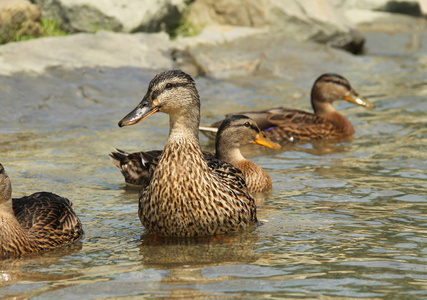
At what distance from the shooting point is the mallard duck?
11766 millimetres

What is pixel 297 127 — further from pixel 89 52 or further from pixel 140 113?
pixel 140 113

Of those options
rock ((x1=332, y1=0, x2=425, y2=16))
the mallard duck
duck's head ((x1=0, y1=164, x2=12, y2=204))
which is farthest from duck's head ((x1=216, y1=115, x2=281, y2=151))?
Answer: rock ((x1=332, y1=0, x2=425, y2=16))

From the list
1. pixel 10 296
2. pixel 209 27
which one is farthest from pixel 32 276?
pixel 209 27

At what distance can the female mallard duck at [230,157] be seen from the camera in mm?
8734

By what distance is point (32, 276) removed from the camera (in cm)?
582

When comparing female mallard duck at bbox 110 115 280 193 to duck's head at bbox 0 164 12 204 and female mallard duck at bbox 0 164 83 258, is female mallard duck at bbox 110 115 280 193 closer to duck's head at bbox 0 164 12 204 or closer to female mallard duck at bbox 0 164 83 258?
female mallard duck at bbox 0 164 83 258

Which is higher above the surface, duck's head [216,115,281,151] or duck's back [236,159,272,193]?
duck's head [216,115,281,151]

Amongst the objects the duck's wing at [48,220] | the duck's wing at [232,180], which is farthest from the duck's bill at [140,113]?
the duck's wing at [48,220]

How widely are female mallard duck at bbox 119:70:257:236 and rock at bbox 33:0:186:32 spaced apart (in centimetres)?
837

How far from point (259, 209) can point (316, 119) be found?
15.3 feet

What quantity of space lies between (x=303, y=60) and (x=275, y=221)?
1034 centimetres

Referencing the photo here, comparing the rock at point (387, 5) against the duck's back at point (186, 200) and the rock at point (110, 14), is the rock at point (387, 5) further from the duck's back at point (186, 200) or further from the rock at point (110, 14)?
the duck's back at point (186, 200)

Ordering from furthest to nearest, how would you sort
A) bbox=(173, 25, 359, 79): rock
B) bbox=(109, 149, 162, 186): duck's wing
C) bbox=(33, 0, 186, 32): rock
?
bbox=(173, 25, 359, 79): rock, bbox=(33, 0, 186, 32): rock, bbox=(109, 149, 162, 186): duck's wing

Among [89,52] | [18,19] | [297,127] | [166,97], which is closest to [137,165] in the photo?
[166,97]
